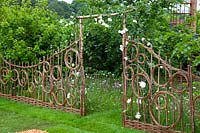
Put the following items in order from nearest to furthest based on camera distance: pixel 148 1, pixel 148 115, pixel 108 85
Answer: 1. pixel 148 115
2. pixel 148 1
3. pixel 108 85

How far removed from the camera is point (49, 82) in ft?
25.3

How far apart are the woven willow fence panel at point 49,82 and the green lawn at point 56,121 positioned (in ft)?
0.79

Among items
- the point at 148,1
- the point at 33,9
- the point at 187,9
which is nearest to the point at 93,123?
the point at 148,1

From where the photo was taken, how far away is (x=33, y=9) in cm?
980

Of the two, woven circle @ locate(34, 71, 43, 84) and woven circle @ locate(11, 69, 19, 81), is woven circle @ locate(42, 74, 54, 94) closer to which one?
woven circle @ locate(34, 71, 43, 84)

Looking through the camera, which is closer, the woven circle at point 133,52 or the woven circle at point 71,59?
the woven circle at point 133,52

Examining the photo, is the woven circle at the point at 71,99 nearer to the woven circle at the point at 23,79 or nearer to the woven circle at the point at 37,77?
the woven circle at the point at 37,77

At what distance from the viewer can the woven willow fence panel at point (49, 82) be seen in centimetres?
710

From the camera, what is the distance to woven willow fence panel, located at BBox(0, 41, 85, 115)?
23.3 feet

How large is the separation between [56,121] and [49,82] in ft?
4.18

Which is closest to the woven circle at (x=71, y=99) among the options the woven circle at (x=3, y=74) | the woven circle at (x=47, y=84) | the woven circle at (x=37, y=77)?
the woven circle at (x=47, y=84)

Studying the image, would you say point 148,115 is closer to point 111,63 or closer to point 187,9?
point 111,63

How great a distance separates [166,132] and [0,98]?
4323 millimetres

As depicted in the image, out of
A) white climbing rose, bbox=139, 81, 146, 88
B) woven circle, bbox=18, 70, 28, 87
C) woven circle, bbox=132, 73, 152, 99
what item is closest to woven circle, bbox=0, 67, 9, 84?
woven circle, bbox=18, 70, 28, 87
